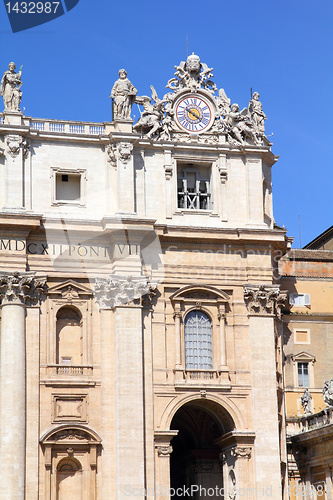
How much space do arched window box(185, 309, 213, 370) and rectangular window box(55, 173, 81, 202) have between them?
6794 mm

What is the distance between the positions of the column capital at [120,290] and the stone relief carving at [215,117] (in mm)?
6366

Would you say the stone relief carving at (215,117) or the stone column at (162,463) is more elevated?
the stone relief carving at (215,117)

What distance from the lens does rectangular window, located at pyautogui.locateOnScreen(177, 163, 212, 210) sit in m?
47.1

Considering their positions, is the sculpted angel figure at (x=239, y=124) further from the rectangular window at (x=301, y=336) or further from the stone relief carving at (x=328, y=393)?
the stone relief carving at (x=328, y=393)

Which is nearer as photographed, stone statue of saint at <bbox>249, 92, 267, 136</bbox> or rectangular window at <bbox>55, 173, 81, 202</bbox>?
rectangular window at <bbox>55, 173, 81, 202</bbox>

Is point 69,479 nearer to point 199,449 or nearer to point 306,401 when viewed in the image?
point 199,449

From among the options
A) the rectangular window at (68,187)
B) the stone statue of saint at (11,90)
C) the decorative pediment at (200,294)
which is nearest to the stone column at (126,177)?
the rectangular window at (68,187)

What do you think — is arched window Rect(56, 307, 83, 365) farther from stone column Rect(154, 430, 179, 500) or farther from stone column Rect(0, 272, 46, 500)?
stone column Rect(154, 430, 179, 500)

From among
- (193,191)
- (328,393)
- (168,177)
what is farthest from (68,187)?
(328,393)

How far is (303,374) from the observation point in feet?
162

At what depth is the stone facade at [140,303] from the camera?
4281 cm

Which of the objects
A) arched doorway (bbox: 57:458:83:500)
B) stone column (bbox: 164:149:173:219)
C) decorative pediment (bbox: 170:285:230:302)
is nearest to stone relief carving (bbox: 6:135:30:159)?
stone column (bbox: 164:149:173:219)

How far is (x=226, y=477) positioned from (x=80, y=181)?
13447 millimetres

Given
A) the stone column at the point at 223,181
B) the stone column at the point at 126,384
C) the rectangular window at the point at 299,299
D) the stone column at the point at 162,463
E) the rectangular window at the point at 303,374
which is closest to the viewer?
the stone column at the point at 126,384
